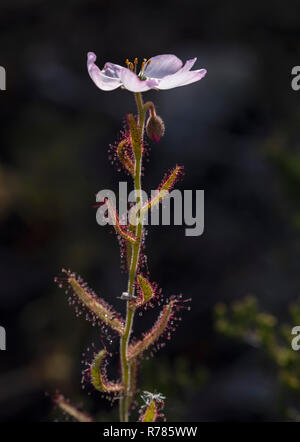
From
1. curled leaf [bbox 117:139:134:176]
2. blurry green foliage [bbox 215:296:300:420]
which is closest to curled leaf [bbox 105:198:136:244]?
curled leaf [bbox 117:139:134:176]

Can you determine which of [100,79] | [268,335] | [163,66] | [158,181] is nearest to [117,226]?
[100,79]

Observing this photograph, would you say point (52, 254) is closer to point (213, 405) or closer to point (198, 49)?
point (213, 405)

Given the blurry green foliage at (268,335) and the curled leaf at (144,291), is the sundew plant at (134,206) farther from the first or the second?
the blurry green foliage at (268,335)

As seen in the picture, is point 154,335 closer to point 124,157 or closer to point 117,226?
point 117,226

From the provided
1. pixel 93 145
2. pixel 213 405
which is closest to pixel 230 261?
pixel 213 405

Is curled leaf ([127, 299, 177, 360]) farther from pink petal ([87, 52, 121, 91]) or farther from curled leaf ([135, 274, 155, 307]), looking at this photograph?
pink petal ([87, 52, 121, 91])

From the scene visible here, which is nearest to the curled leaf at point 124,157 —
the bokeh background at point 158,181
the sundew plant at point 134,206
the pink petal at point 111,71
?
the sundew plant at point 134,206
